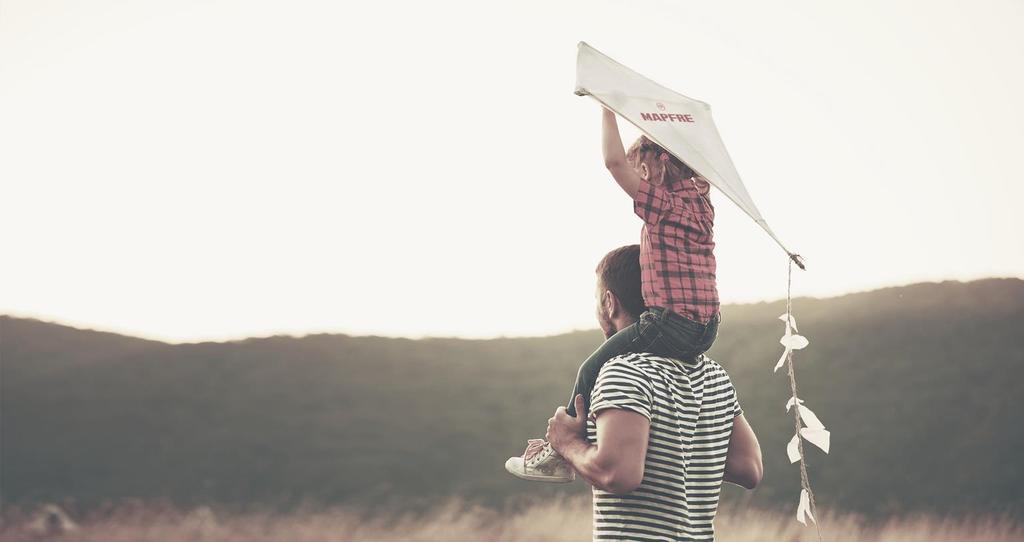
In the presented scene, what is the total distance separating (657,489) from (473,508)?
13.5m

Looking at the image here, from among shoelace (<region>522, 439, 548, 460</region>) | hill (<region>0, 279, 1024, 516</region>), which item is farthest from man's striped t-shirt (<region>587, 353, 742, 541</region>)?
hill (<region>0, 279, 1024, 516</region>)

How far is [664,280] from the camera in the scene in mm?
3121

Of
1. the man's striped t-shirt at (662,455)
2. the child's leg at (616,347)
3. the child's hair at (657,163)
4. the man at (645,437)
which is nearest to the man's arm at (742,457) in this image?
the man at (645,437)

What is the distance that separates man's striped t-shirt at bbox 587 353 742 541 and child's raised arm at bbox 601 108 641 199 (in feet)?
1.77

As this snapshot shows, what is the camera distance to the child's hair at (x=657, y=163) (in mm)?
3346

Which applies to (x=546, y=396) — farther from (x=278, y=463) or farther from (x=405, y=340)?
(x=278, y=463)

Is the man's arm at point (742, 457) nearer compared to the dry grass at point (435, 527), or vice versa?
the man's arm at point (742, 457)

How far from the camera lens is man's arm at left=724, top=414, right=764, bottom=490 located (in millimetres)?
3352

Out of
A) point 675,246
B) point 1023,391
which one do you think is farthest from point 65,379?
point 675,246

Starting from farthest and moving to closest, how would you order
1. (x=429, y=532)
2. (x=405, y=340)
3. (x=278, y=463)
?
(x=405, y=340), (x=278, y=463), (x=429, y=532)

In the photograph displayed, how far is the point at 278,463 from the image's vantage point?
1716 cm

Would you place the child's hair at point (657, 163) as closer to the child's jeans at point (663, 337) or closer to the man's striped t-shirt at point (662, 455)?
the child's jeans at point (663, 337)

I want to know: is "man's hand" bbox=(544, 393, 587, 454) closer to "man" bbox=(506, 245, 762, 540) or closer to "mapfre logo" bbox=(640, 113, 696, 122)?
"man" bbox=(506, 245, 762, 540)

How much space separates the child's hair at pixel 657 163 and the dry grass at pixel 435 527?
11502mm
